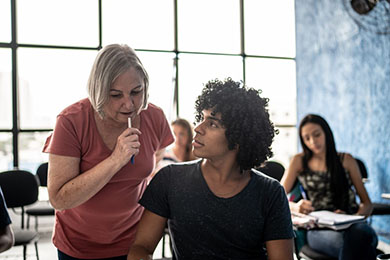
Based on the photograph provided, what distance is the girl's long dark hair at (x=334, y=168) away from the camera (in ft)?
7.72

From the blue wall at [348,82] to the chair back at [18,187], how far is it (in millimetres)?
3244

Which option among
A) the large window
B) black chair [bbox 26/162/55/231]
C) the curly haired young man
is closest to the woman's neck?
the large window

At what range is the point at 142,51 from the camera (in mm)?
4891

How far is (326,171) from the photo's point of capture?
2.43 m

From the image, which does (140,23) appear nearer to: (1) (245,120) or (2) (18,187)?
(2) (18,187)

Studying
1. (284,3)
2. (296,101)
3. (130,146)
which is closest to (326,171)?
(130,146)

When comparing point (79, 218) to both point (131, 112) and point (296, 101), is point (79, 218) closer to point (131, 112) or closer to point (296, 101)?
point (131, 112)

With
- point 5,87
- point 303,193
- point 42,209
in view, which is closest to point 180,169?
point 303,193

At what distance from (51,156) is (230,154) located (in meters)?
0.59

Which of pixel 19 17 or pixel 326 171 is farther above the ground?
pixel 19 17

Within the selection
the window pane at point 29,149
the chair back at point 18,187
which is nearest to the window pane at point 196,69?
the window pane at point 29,149

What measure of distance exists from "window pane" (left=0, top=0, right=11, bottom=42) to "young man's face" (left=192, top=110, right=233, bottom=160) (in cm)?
400

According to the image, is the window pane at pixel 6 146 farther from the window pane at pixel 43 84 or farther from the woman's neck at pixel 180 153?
the woman's neck at pixel 180 153

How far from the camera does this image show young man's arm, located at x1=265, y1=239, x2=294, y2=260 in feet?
3.88
